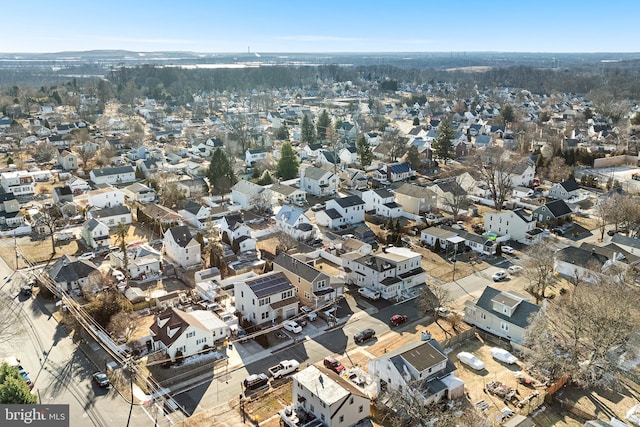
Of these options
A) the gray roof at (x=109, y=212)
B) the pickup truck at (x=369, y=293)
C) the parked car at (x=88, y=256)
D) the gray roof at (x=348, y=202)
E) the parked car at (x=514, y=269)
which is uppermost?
the gray roof at (x=348, y=202)

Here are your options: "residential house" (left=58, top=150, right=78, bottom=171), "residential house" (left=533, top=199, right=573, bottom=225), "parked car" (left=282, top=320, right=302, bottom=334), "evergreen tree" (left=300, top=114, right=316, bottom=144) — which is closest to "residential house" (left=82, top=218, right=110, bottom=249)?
"parked car" (left=282, top=320, right=302, bottom=334)

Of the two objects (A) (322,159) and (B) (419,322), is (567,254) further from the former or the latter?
(A) (322,159)

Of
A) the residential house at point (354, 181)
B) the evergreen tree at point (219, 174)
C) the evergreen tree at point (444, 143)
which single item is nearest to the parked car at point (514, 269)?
the residential house at point (354, 181)

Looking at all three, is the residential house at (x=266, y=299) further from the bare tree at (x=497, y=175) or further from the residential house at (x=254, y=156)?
the residential house at (x=254, y=156)

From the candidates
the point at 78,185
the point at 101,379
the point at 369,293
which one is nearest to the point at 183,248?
the point at 101,379

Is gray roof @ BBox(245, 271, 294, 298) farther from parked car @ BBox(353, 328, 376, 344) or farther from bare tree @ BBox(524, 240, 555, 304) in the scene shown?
bare tree @ BBox(524, 240, 555, 304)
